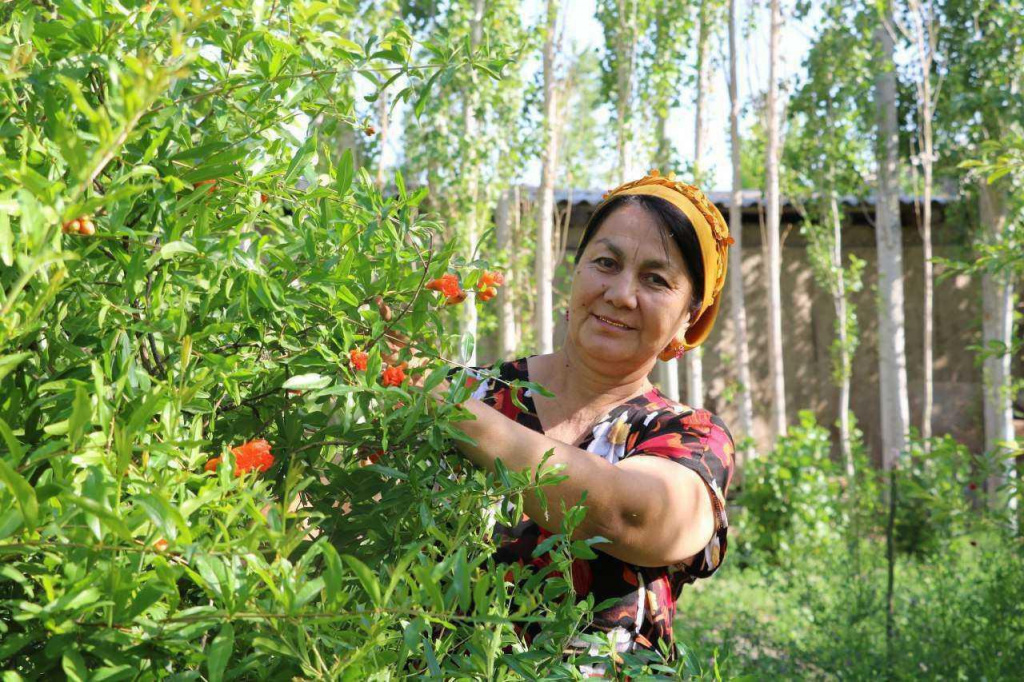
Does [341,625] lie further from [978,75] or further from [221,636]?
[978,75]

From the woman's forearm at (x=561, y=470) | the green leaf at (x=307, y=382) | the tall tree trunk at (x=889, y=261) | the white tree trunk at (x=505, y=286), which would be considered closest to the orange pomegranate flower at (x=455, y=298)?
the woman's forearm at (x=561, y=470)

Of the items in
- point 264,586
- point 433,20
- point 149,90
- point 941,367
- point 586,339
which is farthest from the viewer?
point 941,367

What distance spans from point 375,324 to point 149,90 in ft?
1.51

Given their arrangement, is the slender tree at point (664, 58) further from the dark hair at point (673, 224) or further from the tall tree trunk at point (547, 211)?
the dark hair at point (673, 224)

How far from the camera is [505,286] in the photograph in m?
8.55

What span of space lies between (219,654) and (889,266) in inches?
401

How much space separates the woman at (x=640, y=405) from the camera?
144 cm

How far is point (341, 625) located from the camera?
0.84 m

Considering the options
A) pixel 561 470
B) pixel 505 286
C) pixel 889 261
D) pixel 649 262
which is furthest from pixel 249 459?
pixel 889 261

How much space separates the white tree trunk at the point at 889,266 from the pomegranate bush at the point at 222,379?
9444 millimetres

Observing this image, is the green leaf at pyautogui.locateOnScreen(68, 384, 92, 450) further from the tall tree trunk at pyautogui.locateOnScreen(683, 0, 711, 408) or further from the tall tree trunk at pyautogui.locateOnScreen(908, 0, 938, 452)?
the tall tree trunk at pyautogui.locateOnScreen(908, 0, 938, 452)

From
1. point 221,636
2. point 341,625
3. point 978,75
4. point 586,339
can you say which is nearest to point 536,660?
point 341,625

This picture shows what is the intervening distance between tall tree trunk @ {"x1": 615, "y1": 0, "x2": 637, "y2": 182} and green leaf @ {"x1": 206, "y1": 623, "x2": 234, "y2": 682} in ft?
30.0

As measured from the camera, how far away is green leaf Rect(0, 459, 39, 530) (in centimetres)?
61
